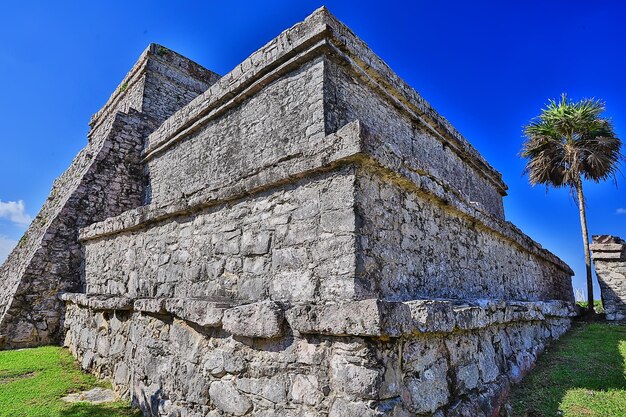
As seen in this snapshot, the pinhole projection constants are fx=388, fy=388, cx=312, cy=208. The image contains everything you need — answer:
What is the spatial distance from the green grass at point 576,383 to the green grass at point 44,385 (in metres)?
4.02

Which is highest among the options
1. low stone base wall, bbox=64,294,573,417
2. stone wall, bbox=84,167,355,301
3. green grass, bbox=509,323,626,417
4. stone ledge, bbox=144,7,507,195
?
stone ledge, bbox=144,7,507,195

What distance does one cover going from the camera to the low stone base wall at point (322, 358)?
2461 millimetres

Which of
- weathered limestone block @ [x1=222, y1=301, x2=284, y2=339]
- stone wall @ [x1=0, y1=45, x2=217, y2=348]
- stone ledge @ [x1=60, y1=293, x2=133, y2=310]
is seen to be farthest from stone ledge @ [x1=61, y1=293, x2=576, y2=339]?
stone wall @ [x1=0, y1=45, x2=217, y2=348]

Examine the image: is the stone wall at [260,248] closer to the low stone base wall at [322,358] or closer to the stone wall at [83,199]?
the low stone base wall at [322,358]

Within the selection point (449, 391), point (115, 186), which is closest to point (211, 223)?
point (449, 391)

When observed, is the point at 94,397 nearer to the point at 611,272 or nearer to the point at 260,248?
the point at 260,248

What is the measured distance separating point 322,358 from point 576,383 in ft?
10.8

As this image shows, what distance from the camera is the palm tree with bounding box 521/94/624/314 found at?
45.9 feet

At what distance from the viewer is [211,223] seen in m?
4.04

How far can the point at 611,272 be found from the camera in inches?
399

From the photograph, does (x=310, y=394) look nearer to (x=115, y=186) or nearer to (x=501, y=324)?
(x=501, y=324)

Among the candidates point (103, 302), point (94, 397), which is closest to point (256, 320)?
point (94, 397)

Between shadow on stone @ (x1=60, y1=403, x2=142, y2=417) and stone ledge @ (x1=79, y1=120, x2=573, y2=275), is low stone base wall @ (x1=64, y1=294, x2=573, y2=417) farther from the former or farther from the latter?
stone ledge @ (x1=79, y1=120, x2=573, y2=275)

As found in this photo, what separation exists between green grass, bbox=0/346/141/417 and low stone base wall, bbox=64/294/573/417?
1.51 ft
